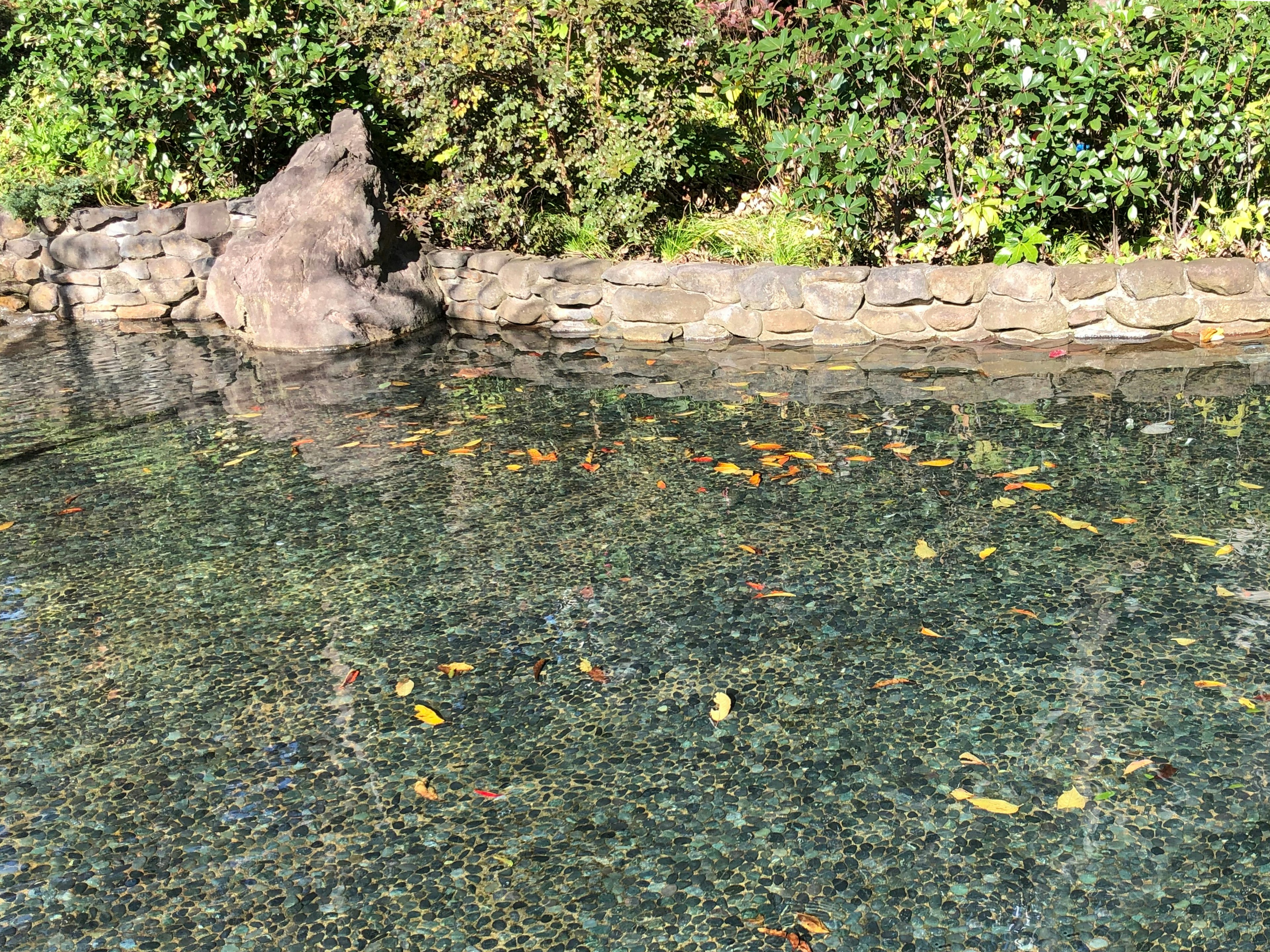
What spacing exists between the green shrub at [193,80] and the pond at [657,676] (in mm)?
3840

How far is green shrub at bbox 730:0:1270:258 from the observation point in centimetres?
687

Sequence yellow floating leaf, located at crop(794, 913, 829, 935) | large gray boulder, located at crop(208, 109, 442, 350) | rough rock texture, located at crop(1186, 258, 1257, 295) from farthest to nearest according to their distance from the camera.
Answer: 1. large gray boulder, located at crop(208, 109, 442, 350)
2. rough rock texture, located at crop(1186, 258, 1257, 295)
3. yellow floating leaf, located at crop(794, 913, 829, 935)

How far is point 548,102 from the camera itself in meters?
8.13

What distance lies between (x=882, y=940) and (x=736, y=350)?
532cm

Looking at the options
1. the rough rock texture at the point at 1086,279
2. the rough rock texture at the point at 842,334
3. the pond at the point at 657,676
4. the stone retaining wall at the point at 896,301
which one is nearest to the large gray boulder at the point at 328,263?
the stone retaining wall at the point at 896,301

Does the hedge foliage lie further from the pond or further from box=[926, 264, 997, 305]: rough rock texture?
the pond

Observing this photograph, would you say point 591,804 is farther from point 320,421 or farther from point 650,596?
point 320,421

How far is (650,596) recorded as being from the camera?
4.19 meters

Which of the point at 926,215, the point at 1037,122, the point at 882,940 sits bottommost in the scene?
the point at 882,940

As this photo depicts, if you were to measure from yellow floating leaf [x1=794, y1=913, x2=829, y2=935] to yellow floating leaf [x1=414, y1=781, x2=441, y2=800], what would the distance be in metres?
1.02

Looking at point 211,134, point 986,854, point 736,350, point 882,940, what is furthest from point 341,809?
point 211,134

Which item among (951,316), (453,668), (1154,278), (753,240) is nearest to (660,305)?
(753,240)

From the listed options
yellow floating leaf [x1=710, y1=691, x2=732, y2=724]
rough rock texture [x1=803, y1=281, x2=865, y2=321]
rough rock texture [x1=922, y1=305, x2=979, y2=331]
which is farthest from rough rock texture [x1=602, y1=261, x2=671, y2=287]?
yellow floating leaf [x1=710, y1=691, x2=732, y2=724]

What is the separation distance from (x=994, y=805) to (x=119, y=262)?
901 cm
